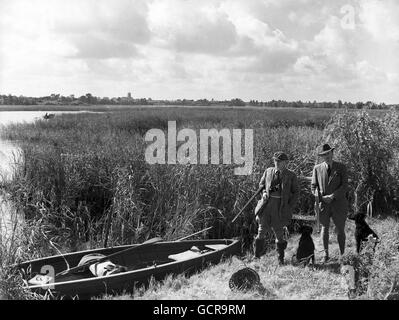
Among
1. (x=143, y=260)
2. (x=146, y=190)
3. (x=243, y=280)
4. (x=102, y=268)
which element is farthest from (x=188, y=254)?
(x=146, y=190)

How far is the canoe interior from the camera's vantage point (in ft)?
21.2

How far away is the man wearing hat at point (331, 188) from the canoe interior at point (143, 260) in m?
2.03

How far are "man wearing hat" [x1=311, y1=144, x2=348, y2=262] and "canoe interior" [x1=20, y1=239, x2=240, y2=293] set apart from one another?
80.0 inches

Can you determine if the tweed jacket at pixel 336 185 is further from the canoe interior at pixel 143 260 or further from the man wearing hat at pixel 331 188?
the canoe interior at pixel 143 260

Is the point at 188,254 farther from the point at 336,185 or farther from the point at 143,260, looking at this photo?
the point at 336,185

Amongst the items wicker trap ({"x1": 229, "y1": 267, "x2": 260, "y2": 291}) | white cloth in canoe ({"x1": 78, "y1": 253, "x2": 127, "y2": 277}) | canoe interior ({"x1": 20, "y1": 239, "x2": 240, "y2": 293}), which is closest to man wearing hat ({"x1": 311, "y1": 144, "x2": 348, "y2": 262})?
wicker trap ({"x1": 229, "y1": 267, "x2": 260, "y2": 291})

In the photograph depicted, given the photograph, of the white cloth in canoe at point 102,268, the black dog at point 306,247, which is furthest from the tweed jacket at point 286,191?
the white cloth in canoe at point 102,268

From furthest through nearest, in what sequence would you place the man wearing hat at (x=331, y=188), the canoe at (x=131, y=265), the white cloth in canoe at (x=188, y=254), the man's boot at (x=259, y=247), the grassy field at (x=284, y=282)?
1. the white cloth in canoe at (x=188, y=254)
2. the man's boot at (x=259, y=247)
3. the man wearing hat at (x=331, y=188)
4. the canoe at (x=131, y=265)
5. the grassy field at (x=284, y=282)

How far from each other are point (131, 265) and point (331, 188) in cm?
377

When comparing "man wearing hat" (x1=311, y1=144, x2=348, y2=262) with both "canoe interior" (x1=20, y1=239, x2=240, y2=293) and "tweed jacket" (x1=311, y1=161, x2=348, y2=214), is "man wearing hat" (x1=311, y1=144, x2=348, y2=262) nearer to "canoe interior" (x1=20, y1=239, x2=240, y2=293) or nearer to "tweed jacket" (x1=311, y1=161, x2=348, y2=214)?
"tweed jacket" (x1=311, y1=161, x2=348, y2=214)

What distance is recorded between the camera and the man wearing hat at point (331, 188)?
639cm
